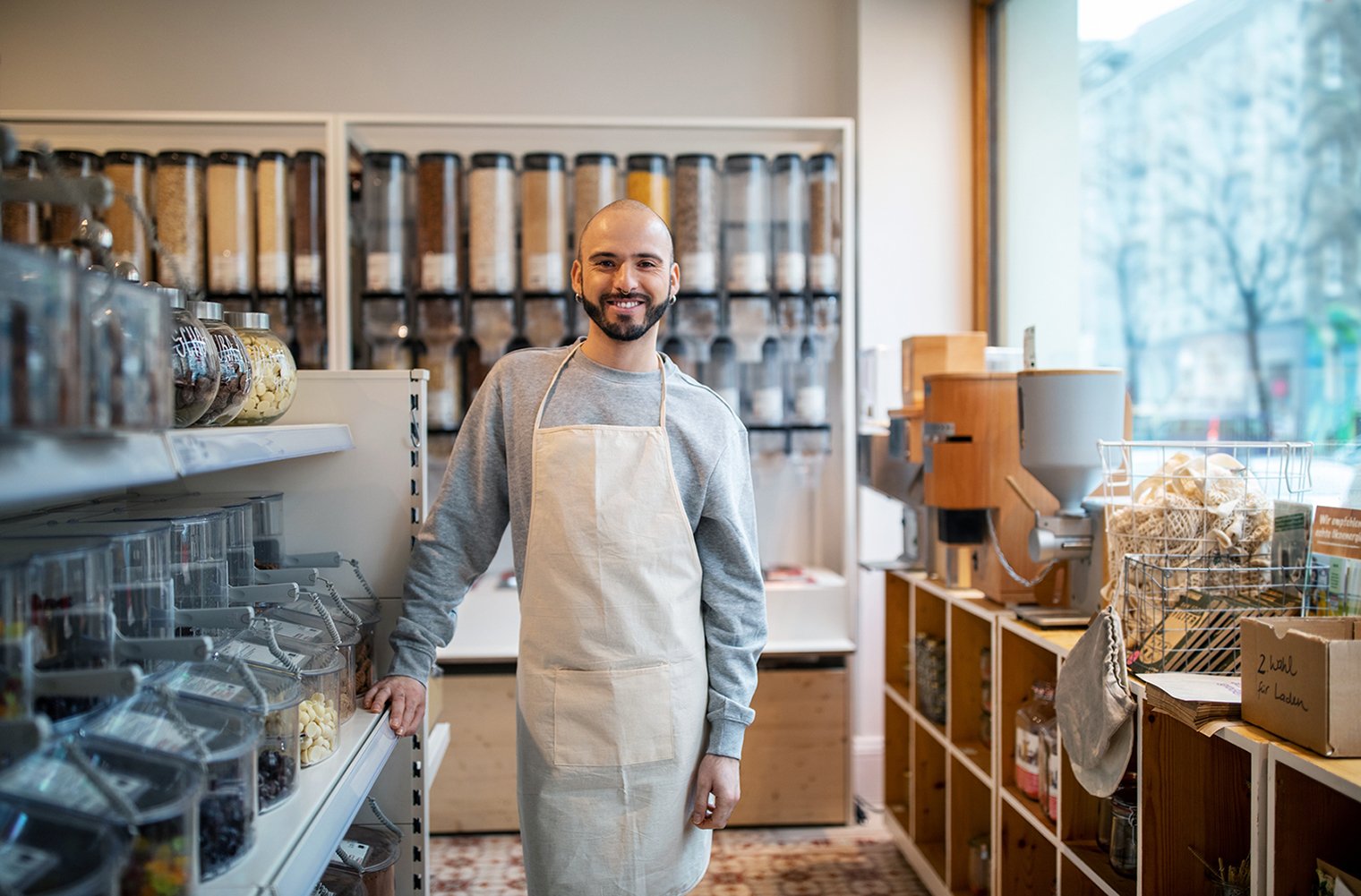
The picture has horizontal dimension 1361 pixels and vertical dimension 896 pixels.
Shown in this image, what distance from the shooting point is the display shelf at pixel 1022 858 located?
239 centimetres

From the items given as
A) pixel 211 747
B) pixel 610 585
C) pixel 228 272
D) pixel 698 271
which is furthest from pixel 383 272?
pixel 211 747

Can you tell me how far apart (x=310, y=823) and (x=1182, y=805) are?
55.7 inches

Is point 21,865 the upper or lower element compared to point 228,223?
lower

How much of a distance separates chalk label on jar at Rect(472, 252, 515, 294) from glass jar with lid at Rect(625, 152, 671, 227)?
0.46m

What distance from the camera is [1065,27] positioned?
10.9 feet

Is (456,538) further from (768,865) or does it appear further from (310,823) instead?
(768,865)

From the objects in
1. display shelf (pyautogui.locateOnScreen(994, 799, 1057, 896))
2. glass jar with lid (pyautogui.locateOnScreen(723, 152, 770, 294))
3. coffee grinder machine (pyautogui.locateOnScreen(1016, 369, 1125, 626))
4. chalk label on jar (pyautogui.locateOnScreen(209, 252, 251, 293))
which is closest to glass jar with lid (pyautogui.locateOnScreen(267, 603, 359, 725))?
coffee grinder machine (pyautogui.locateOnScreen(1016, 369, 1125, 626))

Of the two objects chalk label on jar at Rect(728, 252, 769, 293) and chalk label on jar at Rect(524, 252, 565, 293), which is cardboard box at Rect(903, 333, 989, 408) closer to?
chalk label on jar at Rect(728, 252, 769, 293)

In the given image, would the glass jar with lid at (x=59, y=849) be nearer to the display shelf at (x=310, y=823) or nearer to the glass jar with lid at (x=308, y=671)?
the display shelf at (x=310, y=823)

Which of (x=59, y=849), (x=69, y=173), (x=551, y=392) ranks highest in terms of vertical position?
(x=69, y=173)

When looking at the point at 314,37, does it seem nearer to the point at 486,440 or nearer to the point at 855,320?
the point at 855,320

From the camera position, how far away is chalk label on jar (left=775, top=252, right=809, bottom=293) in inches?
133

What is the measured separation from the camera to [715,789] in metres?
1.82

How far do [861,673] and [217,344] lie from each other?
9.43ft
